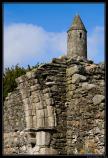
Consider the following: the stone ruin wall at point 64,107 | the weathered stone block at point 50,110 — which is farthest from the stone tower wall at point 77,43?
the weathered stone block at point 50,110

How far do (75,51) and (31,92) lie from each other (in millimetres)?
32185

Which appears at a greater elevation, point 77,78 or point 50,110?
point 77,78

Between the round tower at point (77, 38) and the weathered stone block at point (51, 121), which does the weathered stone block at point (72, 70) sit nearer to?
the weathered stone block at point (51, 121)

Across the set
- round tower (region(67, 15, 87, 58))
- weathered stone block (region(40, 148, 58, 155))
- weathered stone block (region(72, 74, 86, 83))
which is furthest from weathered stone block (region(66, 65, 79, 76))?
round tower (region(67, 15, 87, 58))

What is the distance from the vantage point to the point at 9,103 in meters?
12.4

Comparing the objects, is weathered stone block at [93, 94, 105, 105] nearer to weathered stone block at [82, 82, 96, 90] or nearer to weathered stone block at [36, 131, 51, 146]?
weathered stone block at [82, 82, 96, 90]

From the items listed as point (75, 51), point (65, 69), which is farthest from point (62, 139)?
point (75, 51)

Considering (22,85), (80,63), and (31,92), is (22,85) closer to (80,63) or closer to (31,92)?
(31,92)

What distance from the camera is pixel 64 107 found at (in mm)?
9977

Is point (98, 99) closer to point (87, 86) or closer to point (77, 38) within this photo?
point (87, 86)

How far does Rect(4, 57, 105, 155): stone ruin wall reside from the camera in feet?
30.7

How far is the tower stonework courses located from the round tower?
31738mm

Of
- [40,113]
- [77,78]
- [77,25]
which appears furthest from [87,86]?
[77,25]

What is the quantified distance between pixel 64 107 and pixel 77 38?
33896mm
